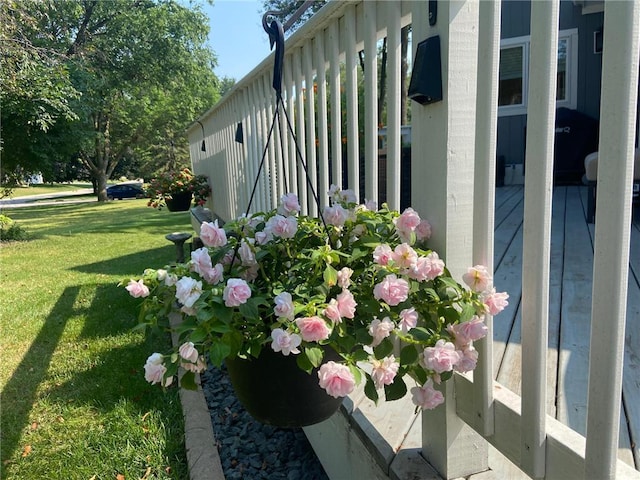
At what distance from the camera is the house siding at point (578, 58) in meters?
6.38

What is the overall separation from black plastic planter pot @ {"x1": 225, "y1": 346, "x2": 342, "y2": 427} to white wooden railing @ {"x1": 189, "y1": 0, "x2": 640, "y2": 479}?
332 millimetres

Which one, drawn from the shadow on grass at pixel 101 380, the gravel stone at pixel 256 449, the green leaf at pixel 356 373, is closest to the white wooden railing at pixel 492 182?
the green leaf at pixel 356 373

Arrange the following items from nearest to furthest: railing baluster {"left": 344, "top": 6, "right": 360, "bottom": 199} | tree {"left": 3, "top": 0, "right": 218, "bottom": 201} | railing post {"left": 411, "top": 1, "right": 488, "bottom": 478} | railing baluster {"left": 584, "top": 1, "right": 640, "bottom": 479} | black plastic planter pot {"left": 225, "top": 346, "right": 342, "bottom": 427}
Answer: railing baluster {"left": 584, "top": 1, "right": 640, "bottom": 479}
railing post {"left": 411, "top": 1, "right": 488, "bottom": 478}
black plastic planter pot {"left": 225, "top": 346, "right": 342, "bottom": 427}
railing baluster {"left": 344, "top": 6, "right": 360, "bottom": 199}
tree {"left": 3, "top": 0, "right": 218, "bottom": 201}

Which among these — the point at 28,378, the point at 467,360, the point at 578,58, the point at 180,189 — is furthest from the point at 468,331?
the point at 578,58

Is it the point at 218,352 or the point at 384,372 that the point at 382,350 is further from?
the point at 218,352

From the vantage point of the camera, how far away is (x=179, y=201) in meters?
6.12

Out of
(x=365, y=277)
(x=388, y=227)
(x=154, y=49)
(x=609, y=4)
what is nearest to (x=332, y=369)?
(x=365, y=277)

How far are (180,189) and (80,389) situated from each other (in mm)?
3628

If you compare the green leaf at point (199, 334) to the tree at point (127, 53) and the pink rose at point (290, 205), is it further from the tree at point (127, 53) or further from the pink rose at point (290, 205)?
the tree at point (127, 53)

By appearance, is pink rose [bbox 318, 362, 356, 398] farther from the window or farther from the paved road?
the paved road

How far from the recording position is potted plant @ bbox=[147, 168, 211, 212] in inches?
229

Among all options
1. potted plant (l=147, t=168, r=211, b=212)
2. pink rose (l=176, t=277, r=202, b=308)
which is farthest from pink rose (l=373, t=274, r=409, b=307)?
potted plant (l=147, t=168, r=211, b=212)

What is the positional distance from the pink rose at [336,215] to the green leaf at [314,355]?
399 millimetres

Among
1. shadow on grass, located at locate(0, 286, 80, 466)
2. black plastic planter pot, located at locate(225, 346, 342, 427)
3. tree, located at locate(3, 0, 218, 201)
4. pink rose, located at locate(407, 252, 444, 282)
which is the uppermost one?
tree, located at locate(3, 0, 218, 201)
